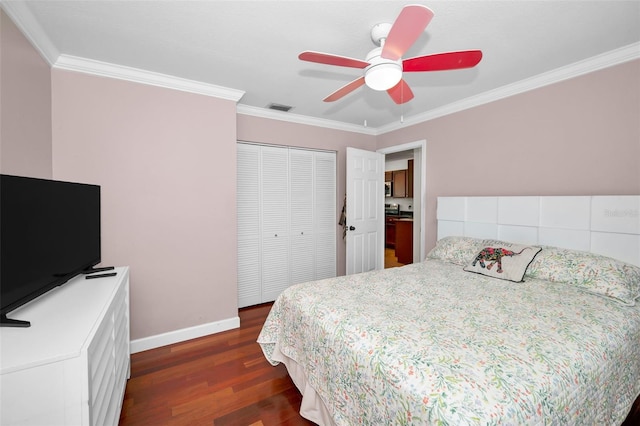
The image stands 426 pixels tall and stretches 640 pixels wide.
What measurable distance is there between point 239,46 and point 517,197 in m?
2.76

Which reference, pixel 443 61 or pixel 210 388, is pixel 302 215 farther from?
pixel 443 61

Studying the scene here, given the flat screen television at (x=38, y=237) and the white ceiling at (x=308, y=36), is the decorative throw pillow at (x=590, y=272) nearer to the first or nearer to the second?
the white ceiling at (x=308, y=36)

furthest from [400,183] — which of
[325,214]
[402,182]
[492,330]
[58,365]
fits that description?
[58,365]

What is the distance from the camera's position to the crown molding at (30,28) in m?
1.54

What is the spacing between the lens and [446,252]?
2791 mm

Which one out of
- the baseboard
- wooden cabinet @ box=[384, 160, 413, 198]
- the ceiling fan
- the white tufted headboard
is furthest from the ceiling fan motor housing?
wooden cabinet @ box=[384, 160, 413, 198]

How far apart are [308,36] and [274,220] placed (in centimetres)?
226

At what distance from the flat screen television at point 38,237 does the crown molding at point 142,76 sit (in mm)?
1166

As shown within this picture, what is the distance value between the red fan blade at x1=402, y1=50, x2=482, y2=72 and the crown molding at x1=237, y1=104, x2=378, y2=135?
216 centimetres

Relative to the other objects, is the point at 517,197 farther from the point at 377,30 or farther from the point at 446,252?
the point at 377,30

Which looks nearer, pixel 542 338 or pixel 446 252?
pixel 542 338

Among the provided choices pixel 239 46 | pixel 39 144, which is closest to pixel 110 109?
pixel 39 144

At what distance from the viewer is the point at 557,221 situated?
2350 mm

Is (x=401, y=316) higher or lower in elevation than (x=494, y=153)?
lower
